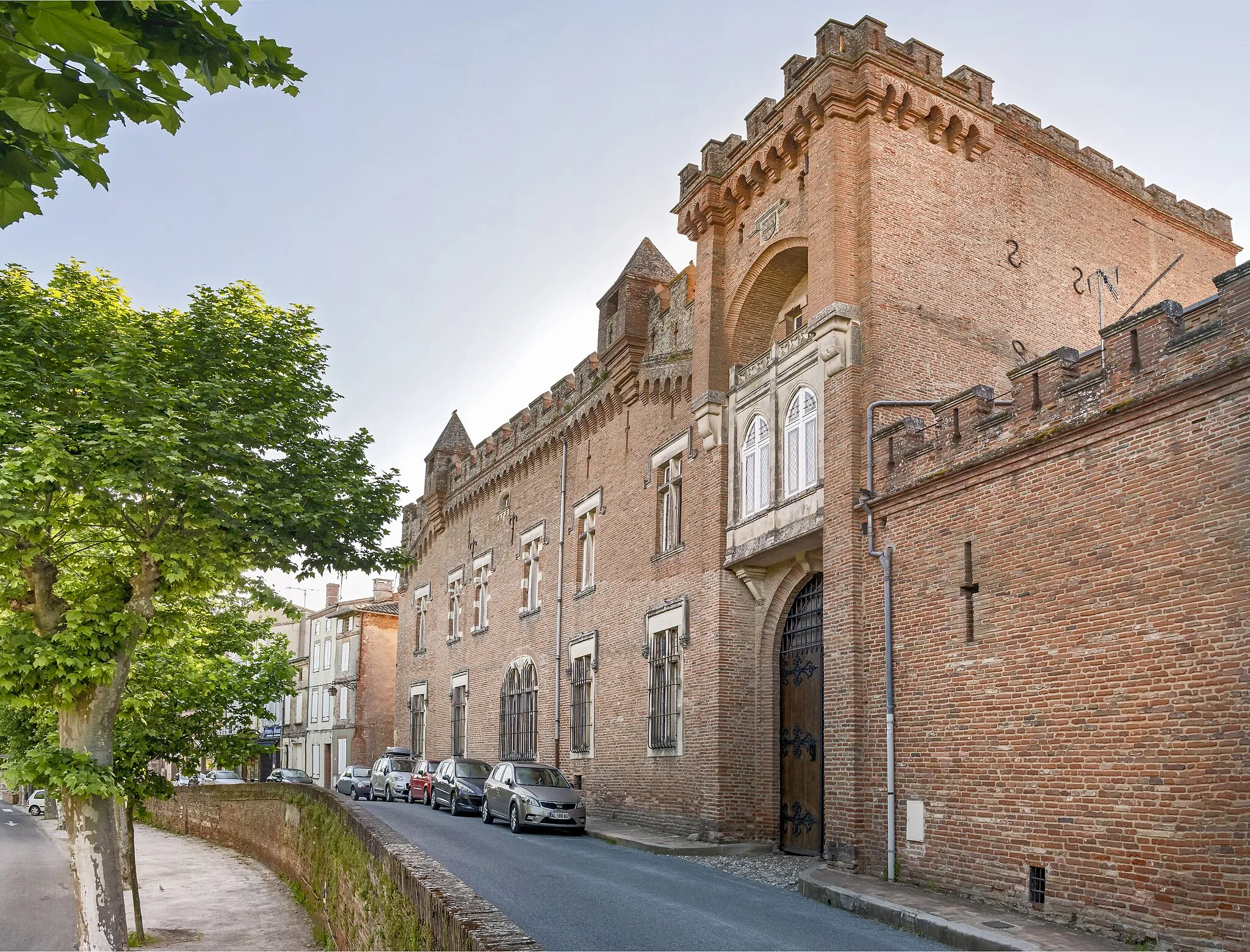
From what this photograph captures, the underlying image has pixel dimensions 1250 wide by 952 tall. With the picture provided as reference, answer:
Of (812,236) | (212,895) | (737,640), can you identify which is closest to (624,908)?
(737,640)

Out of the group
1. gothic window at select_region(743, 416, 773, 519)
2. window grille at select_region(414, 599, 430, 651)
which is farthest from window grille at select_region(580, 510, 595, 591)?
window grille at select_region(414, 599, 430, 651)

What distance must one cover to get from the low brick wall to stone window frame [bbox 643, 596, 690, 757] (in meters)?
6.81

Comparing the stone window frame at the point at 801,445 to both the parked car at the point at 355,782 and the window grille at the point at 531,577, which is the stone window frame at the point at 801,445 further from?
the parked car at the point at 355,782

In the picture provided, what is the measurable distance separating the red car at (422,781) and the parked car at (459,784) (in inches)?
50.9

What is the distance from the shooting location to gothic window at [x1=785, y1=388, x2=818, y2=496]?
19.1m

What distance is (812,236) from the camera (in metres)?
19.6

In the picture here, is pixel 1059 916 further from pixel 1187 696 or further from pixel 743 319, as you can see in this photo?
pixel 743 319

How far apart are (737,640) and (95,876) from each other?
11.4 m

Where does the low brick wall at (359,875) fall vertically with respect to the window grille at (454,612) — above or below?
below

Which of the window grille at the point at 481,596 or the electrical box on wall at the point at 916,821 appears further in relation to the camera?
the window grille at the point at 481,596

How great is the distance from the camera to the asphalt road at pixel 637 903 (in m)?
11.4

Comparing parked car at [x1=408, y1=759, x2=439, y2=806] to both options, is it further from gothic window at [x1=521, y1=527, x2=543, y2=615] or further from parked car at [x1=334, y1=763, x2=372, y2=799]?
parked car at [x1=334, y1=763, x2=372, y2=799]

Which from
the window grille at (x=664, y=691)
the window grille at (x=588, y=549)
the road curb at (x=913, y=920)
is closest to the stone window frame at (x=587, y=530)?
the window grille at (x=588, y=549)

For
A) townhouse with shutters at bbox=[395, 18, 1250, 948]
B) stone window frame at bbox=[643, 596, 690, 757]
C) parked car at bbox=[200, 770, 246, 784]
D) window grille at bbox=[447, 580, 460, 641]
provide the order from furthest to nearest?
parked car at bbox=[200, 770, 246, 784]
window grille at bbox=[447, 580, 460, 641]
stone window frame at bbox=[643, 596, 690, 757]
townhouse with shutters at bbox=[395, 18, 1250, 948]
